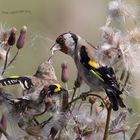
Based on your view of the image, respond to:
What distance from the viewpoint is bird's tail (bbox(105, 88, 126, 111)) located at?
2.97m

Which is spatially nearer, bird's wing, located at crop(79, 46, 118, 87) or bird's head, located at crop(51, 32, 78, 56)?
bird's wing, located at crop(79, 46, 118, 87)

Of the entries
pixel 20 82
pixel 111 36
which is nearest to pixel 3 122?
pixel 20 82

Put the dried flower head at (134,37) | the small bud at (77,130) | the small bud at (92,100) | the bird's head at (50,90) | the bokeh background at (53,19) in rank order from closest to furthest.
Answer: the bird's head at (50,90) < the small bud at (77,130) < the small bud at (92,100) < the dried flower head at (134,37) < the bokeh background at (53,19)

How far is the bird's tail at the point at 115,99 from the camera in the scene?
2965mm

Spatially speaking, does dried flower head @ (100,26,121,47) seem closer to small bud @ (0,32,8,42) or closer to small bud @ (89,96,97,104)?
small bud @ (89,96,97,104)

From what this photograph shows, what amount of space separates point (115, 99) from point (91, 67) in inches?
10.9

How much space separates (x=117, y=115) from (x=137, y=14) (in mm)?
Result: 616

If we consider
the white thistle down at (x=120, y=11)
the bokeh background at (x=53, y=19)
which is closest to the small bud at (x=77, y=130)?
the white thistle down at (x=120, y=11)

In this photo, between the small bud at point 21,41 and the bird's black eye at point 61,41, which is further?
the small bud at point 21,41

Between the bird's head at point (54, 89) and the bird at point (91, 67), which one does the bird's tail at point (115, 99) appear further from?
the bird's head at point (54, 89)

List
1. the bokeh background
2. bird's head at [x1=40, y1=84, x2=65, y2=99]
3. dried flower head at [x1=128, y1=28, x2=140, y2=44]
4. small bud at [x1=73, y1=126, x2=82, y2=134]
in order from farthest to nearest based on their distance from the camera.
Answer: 1. the bokeh background
2. dried flower head at [x1=128, y1=28, x2=140, y2=44]
3. small bud at [x1=73, y1=126, x2=82, y2=134]
4. bird's head at [x1=40, y1=84, x2=65, y2=99]

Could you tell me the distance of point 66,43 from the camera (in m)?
3.20

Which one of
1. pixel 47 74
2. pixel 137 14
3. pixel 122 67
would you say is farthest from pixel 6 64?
pixel 137 14

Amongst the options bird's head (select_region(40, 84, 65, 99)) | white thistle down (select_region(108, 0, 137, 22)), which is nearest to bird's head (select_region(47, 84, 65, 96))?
bird's head (select_region(40, 84, 65, 99))
